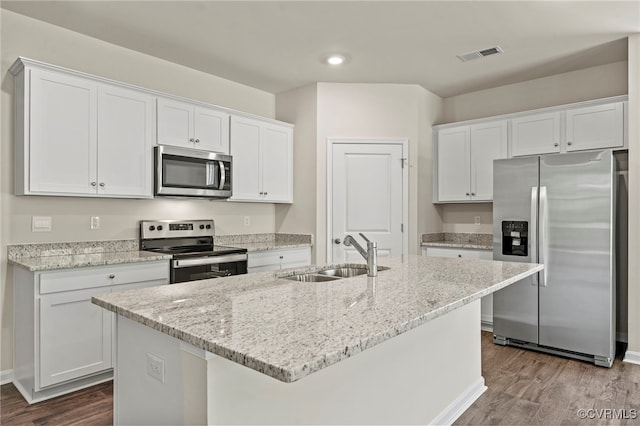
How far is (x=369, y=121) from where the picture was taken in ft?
14.9

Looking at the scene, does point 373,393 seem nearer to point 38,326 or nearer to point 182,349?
point 182,349

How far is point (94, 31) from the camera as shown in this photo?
325 centimetres

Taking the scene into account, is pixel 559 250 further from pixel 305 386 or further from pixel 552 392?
pixel 305 386

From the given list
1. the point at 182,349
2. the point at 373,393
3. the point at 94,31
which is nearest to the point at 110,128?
the point at 94,31

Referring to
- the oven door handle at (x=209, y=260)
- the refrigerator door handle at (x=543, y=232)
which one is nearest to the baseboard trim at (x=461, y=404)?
the refrigerator door handle at (x=543, y=232)

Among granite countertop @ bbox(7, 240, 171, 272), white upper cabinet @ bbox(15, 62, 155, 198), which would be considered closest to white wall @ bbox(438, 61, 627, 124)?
white upper cabinet @ bbox(15, 62, 155, 198)

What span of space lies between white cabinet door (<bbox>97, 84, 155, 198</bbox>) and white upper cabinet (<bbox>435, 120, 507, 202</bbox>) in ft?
10.4

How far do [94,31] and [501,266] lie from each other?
3.48m

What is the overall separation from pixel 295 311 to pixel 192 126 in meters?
2.78

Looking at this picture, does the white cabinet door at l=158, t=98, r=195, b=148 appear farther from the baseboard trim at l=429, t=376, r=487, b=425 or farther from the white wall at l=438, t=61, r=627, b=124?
the white wall at l=438, t=61, r=627, b=124

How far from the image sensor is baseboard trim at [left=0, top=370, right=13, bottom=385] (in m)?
2.89

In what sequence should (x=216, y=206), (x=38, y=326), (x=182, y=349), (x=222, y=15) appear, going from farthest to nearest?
(x=216, y=206)
(x=222, y=15)
(x=38, y=326)
(x=182, y=349)

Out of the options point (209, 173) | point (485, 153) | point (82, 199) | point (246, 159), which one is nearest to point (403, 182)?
point (485, 153)

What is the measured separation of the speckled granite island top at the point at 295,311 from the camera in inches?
39.8
